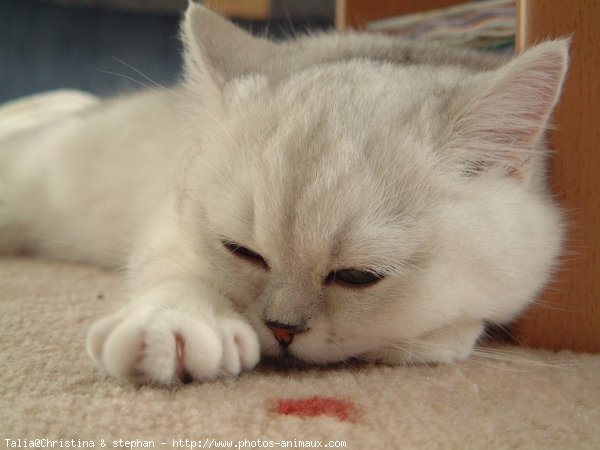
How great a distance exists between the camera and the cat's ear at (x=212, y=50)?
4.03 feet

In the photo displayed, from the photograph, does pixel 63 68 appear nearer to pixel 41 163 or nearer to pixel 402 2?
pixel 41 163

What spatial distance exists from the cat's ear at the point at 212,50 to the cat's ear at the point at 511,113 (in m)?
0.52

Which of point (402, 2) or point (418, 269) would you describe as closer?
point (418, 269)

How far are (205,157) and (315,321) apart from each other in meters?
0.43

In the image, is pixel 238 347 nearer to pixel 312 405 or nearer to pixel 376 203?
pixel 312 405

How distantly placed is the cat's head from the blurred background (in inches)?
92.0

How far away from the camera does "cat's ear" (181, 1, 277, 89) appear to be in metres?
1.23

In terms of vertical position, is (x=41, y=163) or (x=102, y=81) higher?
(x=102, y=81)

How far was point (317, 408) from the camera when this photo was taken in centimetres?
86

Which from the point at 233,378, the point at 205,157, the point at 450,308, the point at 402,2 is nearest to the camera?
the point at 233,378

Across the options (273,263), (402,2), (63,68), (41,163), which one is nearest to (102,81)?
(63,68)

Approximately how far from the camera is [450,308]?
1.05 m

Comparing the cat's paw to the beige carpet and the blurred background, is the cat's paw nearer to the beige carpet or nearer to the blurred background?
the beige carpet

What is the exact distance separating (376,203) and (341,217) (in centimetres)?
7
